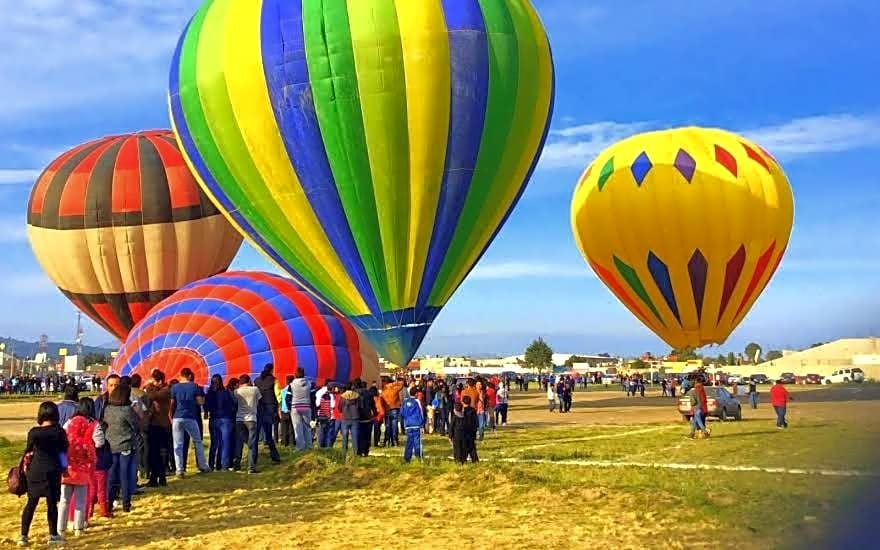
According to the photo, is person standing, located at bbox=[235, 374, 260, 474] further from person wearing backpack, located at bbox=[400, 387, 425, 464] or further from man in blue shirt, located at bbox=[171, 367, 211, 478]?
person wearing backpack, located at bbox=[400, 387, 425, 464]

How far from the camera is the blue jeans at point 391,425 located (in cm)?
1620

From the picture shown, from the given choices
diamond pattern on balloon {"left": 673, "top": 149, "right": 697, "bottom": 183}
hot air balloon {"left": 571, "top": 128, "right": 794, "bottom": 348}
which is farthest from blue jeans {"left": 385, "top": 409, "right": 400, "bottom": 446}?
diamond pattern on balloon {"left": 673, "top": 149, "right": 697, "bottom": 183}

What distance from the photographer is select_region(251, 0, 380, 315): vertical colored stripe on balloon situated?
1864cm

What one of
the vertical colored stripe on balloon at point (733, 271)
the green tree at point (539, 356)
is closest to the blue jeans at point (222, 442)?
the vertical colored stripe on balloon at point (733, 271)

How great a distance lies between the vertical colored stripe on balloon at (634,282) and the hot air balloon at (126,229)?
47.4ft

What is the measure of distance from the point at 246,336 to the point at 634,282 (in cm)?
1672

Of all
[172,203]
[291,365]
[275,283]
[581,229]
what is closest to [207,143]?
[275,283]

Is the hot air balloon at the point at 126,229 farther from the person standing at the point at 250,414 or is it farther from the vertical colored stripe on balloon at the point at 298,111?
the person standing at the point at 250,414

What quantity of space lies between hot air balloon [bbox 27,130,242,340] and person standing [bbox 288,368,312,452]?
62.1ft

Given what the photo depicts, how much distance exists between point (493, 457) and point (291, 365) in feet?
23.9

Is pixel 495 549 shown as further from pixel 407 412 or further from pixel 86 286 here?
pixel 86 286

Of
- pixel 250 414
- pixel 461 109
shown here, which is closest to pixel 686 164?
pixel 461 109

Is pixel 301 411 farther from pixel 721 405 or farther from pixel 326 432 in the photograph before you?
pixel 721 405

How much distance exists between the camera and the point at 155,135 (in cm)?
3444
